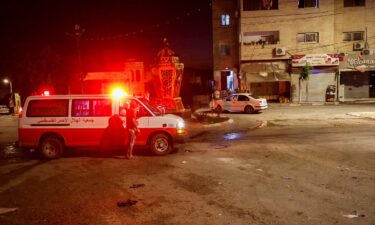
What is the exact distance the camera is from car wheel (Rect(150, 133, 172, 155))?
12.1 meters

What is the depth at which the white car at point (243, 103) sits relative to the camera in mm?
26641

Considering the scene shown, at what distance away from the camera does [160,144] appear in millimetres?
12156

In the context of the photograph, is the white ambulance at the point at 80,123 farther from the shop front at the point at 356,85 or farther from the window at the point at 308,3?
the shop front at the point at 356,85

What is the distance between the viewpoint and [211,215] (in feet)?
21.4

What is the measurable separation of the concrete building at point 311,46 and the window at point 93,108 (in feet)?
87.7

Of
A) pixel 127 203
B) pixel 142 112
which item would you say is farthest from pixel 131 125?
pixel 127 203

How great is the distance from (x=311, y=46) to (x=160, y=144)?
28.7 m

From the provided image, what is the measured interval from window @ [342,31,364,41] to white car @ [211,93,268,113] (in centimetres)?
1498

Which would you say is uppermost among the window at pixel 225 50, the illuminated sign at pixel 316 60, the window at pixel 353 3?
the window at pixel 353 3

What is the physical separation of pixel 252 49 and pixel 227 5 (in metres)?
6.72

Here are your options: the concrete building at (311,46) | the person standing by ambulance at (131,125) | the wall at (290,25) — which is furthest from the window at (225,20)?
the person standing by ambulance at (131,125)

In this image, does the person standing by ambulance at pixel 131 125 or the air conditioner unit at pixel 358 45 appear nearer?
the person standing by ambulance at pixel 131 125

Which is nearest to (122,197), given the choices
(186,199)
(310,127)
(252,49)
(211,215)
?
(186,199)

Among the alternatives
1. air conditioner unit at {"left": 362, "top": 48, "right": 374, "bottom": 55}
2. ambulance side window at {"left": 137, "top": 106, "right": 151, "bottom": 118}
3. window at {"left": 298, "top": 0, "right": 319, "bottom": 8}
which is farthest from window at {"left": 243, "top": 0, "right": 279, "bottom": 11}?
ambulance side window at {"left": 137, "top": 106, "right": 151, "bottom": 118}
